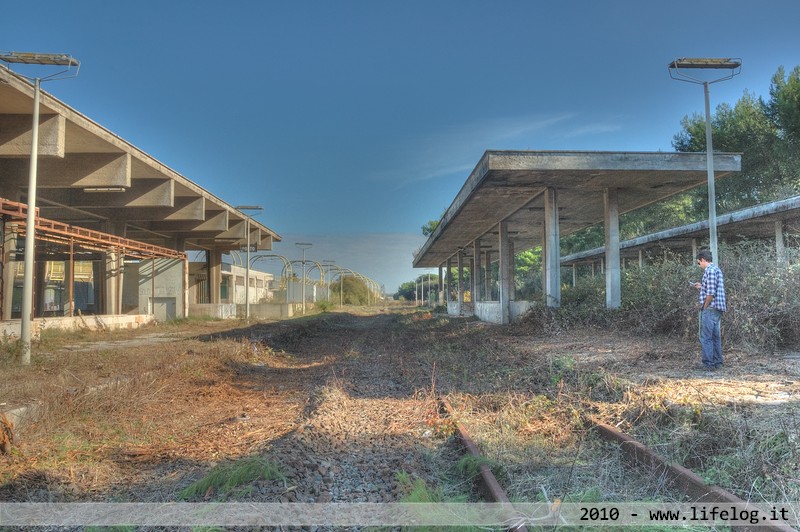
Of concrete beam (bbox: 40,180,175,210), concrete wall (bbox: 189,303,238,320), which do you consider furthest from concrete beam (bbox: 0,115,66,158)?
concrete wall (bbox: 189,303,238,320)

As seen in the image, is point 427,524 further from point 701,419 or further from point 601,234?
point 601,234

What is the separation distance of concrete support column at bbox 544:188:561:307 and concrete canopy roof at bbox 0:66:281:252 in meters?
15.2

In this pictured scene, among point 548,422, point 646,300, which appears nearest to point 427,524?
point 548,422

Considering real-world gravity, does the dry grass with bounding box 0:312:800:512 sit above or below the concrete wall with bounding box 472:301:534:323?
below

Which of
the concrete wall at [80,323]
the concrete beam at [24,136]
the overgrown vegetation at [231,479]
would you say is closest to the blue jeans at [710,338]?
the overgrown vegetation at [231,479]

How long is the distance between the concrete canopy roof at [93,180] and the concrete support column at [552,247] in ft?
50.0

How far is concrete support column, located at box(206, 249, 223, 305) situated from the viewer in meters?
42.0

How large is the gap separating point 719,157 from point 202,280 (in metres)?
40.2

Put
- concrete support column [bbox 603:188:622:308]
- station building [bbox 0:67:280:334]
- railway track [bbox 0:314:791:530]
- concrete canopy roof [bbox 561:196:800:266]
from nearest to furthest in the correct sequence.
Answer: railway track [bbox 0:314:791:530] < station building [bbox 0:67:280:334] < concrete support column [bbox 603:188:622:308] < concrete canopy roof [bbox 561:196:800:266]

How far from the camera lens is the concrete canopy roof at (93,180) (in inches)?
615

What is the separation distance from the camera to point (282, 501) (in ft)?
14.0

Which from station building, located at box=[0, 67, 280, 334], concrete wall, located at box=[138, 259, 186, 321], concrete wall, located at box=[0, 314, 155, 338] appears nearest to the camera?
concrete wall, located at box=[0, 314, 155, 338]

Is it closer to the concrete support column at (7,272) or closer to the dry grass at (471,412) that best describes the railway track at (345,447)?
the dry grass at (471,412)

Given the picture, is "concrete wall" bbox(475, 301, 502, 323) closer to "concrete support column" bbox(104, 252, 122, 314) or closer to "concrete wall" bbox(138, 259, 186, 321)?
"concrete wall" bbox(138, 259, 186, 321)
